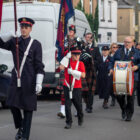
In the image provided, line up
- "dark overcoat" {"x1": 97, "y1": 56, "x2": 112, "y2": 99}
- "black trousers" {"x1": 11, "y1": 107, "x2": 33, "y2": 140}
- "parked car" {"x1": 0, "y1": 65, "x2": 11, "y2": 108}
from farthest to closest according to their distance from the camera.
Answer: "dark overcoat" {"x1": 97, "y1": 56, "x2": 112, "y2": 99} < "parked car" {"x1": 0, "y1": 65, "x2": 11, "y2": 108} < "black trousers" {"x1": 11, "y1": 107, "x2": 33, "y2": 140}

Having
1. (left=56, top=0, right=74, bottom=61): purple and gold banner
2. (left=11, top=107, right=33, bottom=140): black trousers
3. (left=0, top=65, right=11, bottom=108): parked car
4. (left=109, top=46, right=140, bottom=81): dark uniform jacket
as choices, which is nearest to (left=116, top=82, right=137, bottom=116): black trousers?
(left=109, top=46, right=140, bottom=81): dark uniform jacket

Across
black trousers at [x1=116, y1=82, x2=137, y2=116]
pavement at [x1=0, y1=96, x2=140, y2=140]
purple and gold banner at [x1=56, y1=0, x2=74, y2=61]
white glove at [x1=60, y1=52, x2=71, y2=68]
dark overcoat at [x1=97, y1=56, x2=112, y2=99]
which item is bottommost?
pavement at [x1=0, y1=96, x2=140, y2=140]

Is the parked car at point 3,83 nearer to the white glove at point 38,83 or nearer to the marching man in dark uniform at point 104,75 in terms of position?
the marching man in dark uniform at point 104,75

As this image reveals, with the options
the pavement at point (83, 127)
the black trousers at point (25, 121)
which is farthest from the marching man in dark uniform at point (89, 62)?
the black trousers at point (25, 121)

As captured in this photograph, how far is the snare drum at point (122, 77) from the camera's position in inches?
456

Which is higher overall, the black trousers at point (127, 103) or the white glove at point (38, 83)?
the white glove at point (38, 83)

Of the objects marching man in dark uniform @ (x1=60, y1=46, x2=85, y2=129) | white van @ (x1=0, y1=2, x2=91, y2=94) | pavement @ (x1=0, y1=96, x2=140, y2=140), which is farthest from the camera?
white van @ (x1=0, y1=2, x2=91, y2=94)

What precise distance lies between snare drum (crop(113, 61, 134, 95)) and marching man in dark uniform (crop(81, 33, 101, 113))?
157cm

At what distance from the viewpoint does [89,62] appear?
43.7 ft

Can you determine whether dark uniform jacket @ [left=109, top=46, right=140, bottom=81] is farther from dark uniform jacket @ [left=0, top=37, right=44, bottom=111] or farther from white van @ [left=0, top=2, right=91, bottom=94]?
Result: white van @ [left=0, top=2, right=91, bottom=94]

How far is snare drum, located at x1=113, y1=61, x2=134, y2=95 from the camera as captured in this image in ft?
38.0

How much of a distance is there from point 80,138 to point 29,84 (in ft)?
4.97

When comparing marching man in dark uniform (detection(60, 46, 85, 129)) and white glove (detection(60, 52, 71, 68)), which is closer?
marching man in dark uniform (detection(60, 46, 85, 129))

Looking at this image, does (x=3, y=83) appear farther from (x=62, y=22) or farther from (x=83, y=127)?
(x=83, y=127)
